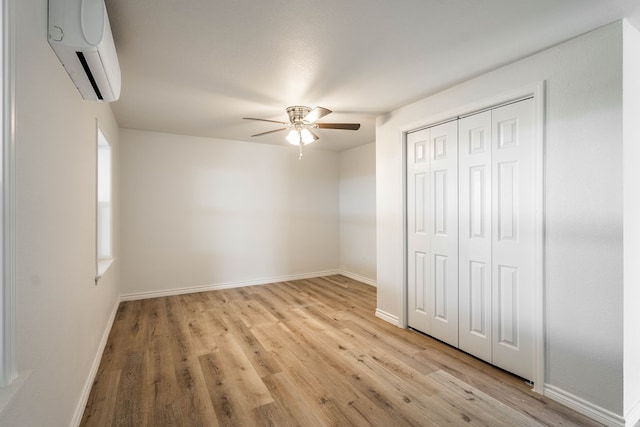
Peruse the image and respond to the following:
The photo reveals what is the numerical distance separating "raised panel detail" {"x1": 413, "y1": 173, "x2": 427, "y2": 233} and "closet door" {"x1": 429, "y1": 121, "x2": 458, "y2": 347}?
0.30ft

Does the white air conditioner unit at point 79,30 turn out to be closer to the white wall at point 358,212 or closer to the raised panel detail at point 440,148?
the raised panel detail at point 440,148

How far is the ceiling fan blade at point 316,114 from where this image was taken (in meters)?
2.81

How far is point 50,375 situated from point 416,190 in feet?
10.1

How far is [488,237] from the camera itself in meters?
2.59

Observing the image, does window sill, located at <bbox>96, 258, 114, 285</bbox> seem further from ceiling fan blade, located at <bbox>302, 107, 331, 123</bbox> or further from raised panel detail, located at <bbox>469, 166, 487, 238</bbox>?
raised panel detail, located at <bbox>469, 166, 487, 238</bbox>

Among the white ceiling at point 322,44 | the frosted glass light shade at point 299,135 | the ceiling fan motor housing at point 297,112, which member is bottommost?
the frosted glass light shade at point 299,135

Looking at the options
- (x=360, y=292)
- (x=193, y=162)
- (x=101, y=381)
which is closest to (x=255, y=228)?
(x=193, y=162)

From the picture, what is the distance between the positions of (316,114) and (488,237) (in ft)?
6.09

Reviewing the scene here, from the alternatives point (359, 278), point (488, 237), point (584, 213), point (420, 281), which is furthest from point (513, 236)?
point (359, 278)

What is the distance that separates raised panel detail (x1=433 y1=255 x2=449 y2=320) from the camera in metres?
2.99

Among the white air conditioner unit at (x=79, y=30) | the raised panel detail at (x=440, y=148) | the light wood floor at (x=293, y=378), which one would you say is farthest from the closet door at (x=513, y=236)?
the white air conditioner unit at (x=79, y=30)

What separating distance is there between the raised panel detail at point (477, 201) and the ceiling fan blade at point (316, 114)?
139cm

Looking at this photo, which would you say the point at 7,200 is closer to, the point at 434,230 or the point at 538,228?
the point at 538,228

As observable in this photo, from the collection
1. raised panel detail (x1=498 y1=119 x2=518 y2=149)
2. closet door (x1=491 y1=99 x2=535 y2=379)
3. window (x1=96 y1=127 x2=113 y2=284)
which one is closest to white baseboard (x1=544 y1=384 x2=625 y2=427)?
closet door (x1=491 y1=99 x2=535 y2=379)
